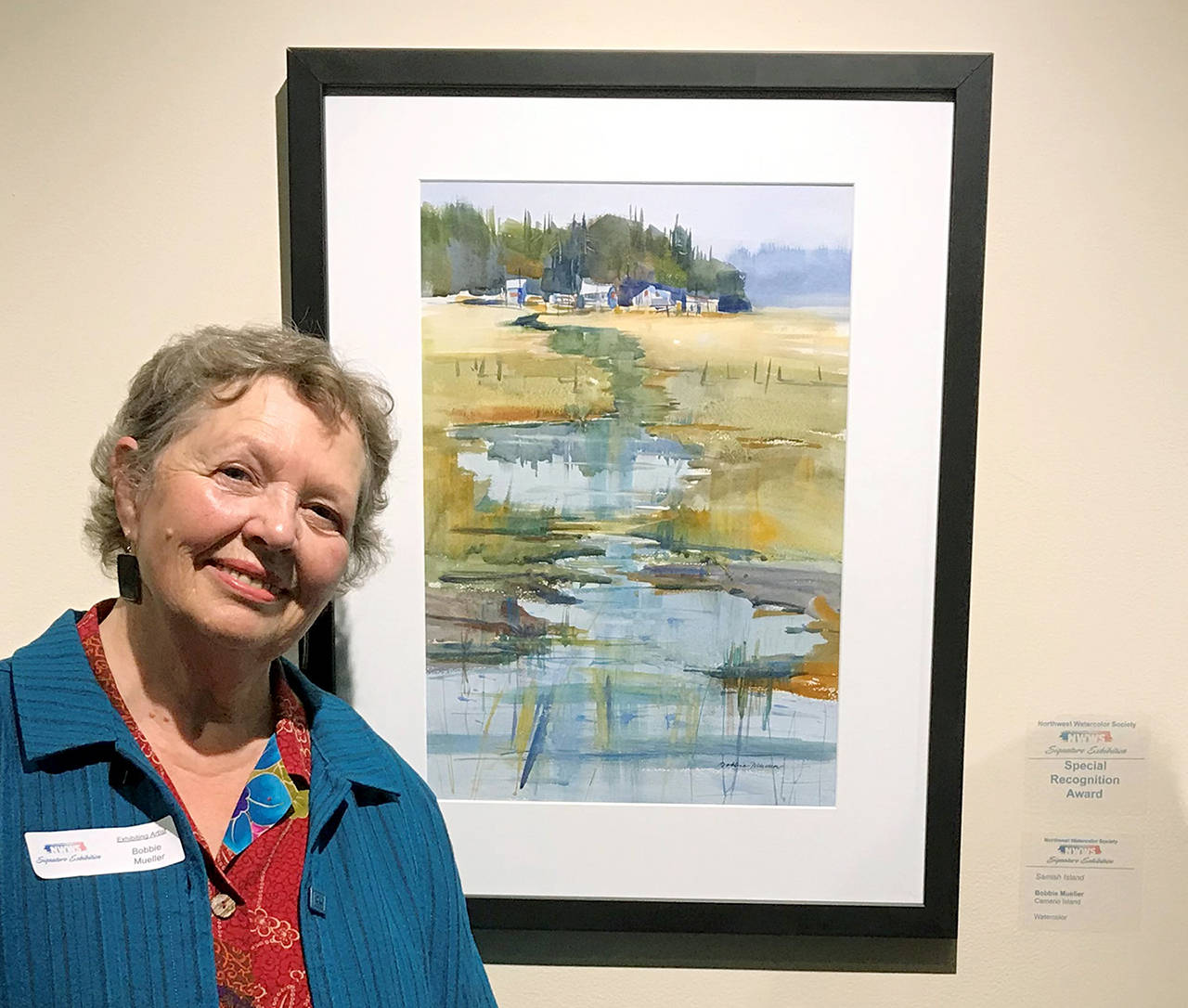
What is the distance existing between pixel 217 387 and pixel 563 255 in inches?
16.0

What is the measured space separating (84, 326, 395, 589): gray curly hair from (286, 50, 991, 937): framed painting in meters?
0.19

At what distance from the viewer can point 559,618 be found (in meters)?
1.11

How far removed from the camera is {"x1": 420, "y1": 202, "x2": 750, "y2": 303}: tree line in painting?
1068 mm

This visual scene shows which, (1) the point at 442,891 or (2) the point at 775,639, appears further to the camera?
(2) the point at 775,639

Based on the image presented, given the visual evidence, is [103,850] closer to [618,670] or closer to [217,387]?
[217,387]

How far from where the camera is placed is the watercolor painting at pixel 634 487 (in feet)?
3.51

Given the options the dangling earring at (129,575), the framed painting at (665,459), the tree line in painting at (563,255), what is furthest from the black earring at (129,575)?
the tree line in painting at (563,255)

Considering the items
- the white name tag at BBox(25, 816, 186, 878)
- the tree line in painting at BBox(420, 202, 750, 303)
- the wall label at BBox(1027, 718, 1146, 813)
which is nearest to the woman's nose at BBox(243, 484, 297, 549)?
the white name tag at BBox(25, 816, 186, 878)

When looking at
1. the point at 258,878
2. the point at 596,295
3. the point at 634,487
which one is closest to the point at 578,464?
the point at 634,487

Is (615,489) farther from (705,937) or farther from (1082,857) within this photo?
(1082,857)

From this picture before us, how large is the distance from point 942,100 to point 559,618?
0.68 meters

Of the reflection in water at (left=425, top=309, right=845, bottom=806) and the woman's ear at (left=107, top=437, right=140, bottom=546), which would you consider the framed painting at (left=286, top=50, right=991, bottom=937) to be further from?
the woman's ear at (left=107, top=437, right=140, bottom=546)

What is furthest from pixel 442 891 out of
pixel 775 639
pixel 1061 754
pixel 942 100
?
pixel 942 100
